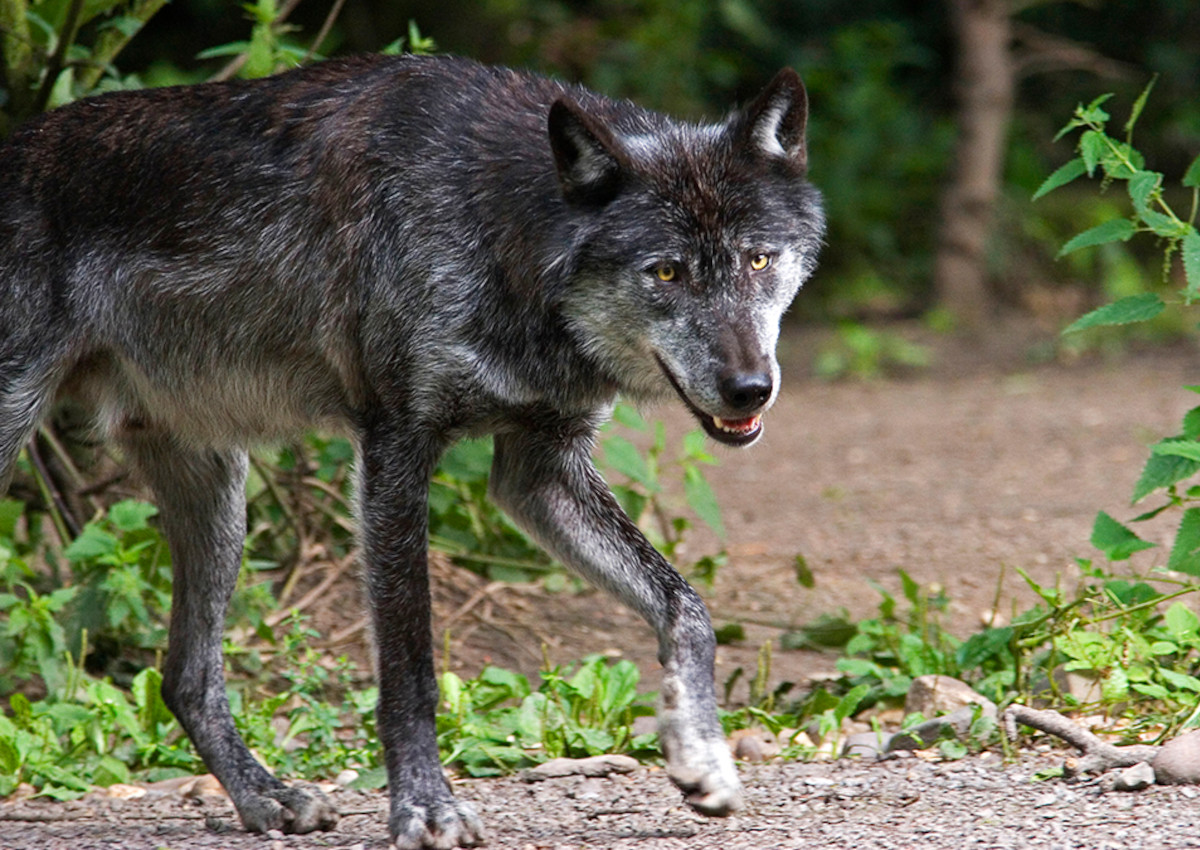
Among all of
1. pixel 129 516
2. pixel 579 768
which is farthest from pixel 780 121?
pixel 129 516

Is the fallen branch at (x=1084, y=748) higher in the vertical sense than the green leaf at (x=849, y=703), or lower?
higher

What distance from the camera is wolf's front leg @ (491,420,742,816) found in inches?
138

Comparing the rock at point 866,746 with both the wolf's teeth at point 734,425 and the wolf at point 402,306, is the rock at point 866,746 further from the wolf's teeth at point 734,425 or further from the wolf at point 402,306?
the wolf's teeth at point 734,425

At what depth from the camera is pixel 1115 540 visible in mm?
4090

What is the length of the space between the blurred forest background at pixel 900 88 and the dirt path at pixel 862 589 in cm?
199

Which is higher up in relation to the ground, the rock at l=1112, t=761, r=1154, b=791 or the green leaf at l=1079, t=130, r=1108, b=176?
the green leaf at l=1079, t=130, r=1108, b=176

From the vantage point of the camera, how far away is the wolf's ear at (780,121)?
3.86 metres

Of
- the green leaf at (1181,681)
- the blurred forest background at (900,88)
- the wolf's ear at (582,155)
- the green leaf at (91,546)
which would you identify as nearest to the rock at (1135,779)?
the green leaf at (1181,681)

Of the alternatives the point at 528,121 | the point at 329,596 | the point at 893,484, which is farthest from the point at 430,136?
the point at 893,484

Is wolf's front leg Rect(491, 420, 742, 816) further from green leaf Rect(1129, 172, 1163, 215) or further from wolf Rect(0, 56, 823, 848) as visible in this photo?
green leaf Rect(1129, 172, 1163, 215)

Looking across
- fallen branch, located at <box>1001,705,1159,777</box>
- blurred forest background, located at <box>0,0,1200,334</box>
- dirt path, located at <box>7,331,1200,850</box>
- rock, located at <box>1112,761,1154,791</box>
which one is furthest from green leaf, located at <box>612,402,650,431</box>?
blurred forest background, located at <box>0,0,1200,334</box>

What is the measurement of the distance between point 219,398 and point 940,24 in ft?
37.2

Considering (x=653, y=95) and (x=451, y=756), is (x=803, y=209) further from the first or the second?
(x=653, y=95)

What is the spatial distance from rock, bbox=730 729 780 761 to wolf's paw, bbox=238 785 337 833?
1125 millimetres
